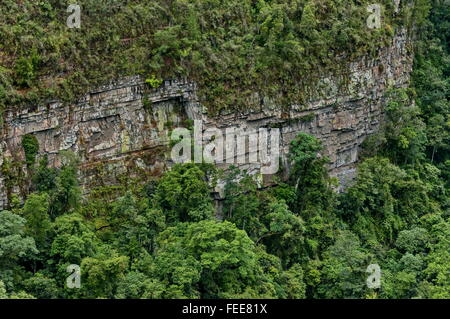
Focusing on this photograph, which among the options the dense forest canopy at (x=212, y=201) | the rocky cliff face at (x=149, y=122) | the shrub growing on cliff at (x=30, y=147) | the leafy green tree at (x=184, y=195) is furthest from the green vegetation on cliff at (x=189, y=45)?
the leafy green tree at (x=184, y=195)

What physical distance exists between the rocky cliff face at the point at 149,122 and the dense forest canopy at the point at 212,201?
2.02ft

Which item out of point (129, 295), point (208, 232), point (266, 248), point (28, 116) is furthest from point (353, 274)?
point (28, 116)

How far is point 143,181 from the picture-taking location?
3522 centimetres

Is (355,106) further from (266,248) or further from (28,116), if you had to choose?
(28,116)

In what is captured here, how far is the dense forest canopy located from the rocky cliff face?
24.2 inches

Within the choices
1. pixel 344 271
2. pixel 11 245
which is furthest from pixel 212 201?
pixel 11 245

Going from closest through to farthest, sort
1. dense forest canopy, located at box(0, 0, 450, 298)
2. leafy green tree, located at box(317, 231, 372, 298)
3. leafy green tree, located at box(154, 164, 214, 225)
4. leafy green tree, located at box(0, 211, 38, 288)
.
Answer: leafy green tree, located at box(0, 211, 38, 288), dense forest canopy, located at box(0, 0, 450, 298), leafy green tree, located at box(154, 164, 214, 225), leafy green tree, located at box(317, 231, 372, 298)

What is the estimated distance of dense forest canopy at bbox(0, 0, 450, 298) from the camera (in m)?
30.6

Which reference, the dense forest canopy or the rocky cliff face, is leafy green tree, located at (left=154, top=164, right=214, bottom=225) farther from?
the rocky cliff face

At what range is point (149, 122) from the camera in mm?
35469

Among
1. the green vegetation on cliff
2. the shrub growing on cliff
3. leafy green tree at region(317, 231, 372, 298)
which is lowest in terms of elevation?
leafy green tree at region(317, 231, 372, 298)

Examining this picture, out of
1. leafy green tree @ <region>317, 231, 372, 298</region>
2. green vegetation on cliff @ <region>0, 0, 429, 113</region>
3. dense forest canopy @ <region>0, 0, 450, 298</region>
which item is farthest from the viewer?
leafy green tree @ <region>317, 231, 372, 298</region>

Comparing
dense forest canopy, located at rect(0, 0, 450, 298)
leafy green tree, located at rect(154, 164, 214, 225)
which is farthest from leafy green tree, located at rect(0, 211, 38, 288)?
leafy green tree, located at rect(154, 164, 214, 225)
